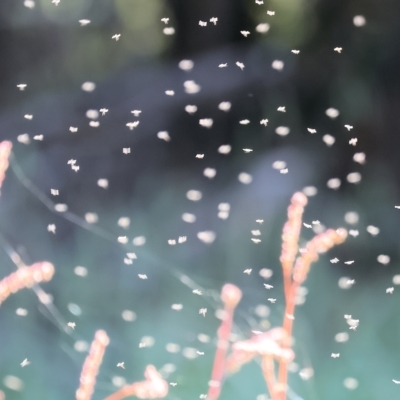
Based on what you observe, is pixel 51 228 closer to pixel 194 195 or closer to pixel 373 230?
pixel 194 195

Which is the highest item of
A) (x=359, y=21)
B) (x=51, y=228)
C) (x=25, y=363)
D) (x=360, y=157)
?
(x=359, y=21)

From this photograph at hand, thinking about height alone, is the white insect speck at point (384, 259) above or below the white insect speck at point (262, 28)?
below

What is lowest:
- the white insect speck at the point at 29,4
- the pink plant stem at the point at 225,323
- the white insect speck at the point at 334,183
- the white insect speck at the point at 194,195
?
the pink plant stem at the point at 225,323

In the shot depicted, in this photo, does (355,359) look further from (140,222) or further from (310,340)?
(140,222)

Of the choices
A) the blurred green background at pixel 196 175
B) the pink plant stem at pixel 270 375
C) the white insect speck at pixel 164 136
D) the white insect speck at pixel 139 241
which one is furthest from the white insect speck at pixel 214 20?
the pink plant stem at pixel 270 375

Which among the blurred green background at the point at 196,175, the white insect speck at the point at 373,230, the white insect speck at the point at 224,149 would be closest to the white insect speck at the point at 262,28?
the blurred green background at the point at 196,175

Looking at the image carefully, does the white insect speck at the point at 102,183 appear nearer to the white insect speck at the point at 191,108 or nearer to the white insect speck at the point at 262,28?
the white insect speck at the point at 191,108

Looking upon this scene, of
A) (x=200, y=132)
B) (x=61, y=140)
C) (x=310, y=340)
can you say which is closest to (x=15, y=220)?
(x=61, y=140)

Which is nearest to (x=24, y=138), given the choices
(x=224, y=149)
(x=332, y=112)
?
(x=224, y=149)
